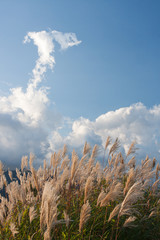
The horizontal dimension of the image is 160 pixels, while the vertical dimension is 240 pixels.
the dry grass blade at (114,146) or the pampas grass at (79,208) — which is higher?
the dry grass blade at (114,146)

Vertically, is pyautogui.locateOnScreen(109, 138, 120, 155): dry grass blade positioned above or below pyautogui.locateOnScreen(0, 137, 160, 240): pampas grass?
above

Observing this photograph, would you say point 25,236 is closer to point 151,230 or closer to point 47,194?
point 47,194

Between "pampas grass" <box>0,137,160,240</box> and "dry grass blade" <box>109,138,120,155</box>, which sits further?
"dry grass blade" <box>109,138,120,155</box>

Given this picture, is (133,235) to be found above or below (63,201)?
below

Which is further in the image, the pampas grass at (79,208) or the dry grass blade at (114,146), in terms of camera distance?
the dry grass blade at (114,146)

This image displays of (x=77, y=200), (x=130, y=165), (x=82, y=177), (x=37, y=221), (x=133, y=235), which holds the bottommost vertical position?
(x=133, y=235)

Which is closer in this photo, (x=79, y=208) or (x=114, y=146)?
(x=79, y=208)

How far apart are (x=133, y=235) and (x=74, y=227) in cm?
129

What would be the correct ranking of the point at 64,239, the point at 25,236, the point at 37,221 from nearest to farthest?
the point at 64,239
the point at 25,236
the point at 37,221

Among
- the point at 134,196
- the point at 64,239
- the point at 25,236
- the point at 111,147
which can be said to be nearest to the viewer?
the point at 134,196

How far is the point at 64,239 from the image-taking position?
304 centimetres

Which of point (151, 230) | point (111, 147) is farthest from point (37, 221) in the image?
point (111, 147)

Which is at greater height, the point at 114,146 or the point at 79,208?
the point at 114,146

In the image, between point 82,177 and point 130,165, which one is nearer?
point 82,177
